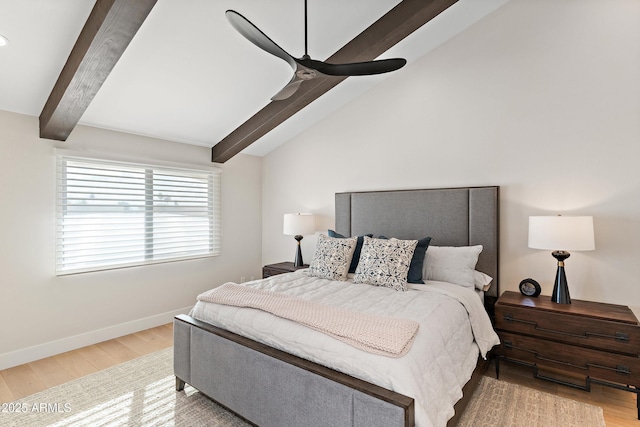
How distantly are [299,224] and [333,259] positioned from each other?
1116 millimetres

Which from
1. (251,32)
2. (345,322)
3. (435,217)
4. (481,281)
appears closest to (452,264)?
(481,281)

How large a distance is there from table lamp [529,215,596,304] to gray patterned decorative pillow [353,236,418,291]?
0.92 metres

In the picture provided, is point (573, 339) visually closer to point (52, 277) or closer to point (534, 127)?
point (534, 127)

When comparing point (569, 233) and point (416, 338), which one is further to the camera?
point (569, 233)

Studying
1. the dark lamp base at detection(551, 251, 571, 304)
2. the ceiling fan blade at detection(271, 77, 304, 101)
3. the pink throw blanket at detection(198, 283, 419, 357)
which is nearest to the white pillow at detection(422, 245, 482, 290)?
the dark lamp base at detection(551, 251, 571, 304)

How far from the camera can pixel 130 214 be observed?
367 centimetres

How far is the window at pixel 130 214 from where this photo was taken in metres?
3.23

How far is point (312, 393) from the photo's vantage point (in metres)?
1.66

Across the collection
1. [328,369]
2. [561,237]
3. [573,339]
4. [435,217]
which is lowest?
[573,339]

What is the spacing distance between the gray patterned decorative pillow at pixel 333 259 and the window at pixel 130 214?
1.89 metres

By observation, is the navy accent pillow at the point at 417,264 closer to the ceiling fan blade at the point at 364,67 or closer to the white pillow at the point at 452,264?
the white pillow at the point at 452,264

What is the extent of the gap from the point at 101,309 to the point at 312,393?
2862 millimetres

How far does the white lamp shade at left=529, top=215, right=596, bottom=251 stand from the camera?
2418 mm

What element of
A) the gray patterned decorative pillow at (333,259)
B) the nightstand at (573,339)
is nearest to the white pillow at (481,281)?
the nightstand at (573,339)
